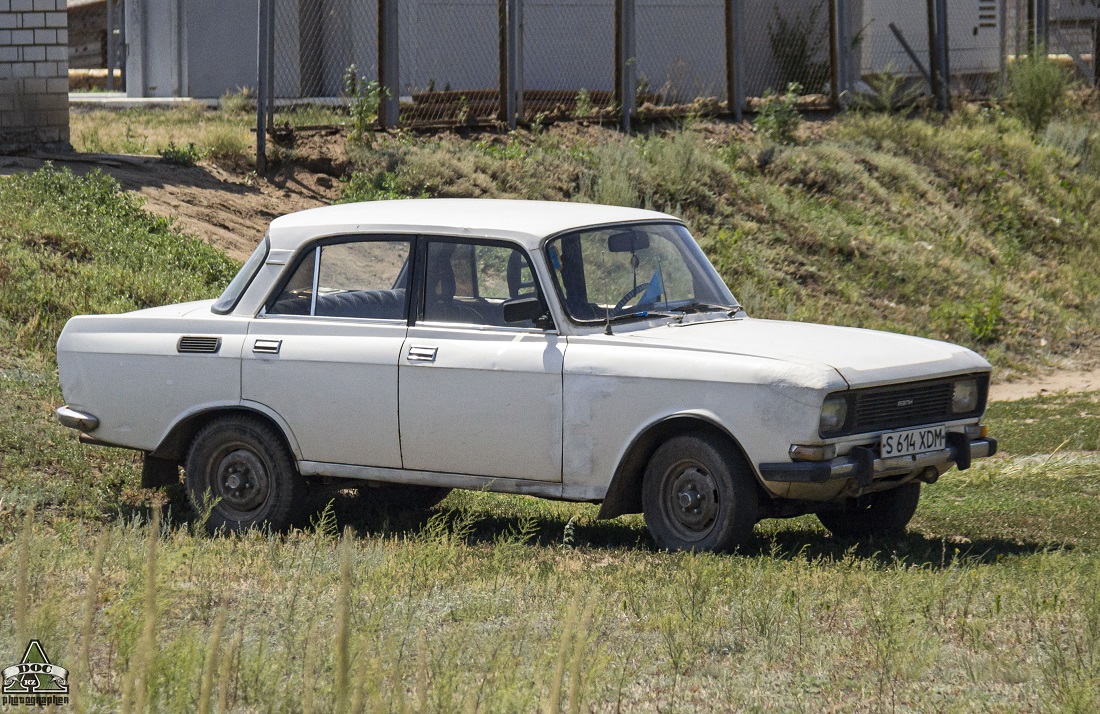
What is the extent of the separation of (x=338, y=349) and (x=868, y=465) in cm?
262

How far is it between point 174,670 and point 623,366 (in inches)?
109

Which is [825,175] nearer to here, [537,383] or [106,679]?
[537,383]

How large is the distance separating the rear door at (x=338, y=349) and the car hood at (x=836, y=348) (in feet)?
4.13

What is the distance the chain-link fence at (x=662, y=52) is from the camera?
19.4 metres

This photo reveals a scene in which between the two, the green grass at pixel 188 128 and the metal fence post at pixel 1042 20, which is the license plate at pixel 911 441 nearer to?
the green grass at pixel 188 128

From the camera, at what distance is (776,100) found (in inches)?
778

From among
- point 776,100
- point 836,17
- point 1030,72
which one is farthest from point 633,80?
point 1030,72

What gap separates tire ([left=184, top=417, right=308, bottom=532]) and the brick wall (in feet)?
30.5

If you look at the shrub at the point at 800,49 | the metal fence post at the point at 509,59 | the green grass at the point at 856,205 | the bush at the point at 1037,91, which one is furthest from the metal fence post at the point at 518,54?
the bush at the point at 1037,91

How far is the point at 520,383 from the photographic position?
642 centimetres

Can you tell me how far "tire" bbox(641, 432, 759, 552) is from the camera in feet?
20.0

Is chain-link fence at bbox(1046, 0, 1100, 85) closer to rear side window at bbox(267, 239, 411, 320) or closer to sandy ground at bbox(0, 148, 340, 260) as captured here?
sandy ground at bbox(0, 148, 340, 260)

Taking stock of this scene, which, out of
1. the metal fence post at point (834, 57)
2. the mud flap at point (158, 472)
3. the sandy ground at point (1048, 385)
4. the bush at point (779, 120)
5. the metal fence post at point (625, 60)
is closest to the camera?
the mud flap at point (158, 472)

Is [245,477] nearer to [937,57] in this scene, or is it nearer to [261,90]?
[261,90]
